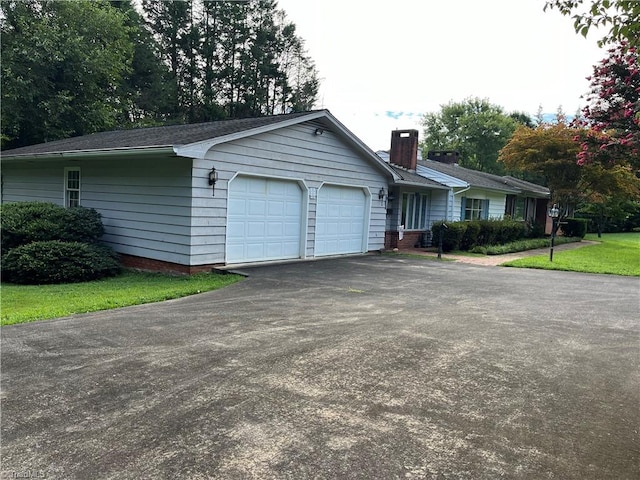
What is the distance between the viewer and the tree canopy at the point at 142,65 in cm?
2131

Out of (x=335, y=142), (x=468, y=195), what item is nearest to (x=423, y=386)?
(x=335, y=142)

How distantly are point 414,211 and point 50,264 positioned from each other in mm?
13676

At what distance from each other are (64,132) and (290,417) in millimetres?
23131

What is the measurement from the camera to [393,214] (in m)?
18.3

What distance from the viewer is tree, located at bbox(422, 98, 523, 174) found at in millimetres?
48688

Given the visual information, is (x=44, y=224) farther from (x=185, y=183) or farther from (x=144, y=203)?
(x=185, y=183)

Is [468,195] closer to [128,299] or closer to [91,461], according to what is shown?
[128,299]

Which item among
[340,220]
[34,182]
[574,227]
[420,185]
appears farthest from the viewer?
[574,227]

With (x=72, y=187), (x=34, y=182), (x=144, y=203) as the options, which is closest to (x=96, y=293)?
(x=144, y=203)

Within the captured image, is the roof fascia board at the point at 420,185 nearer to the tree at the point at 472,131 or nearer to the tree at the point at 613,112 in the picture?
the tree at the point at 613,112

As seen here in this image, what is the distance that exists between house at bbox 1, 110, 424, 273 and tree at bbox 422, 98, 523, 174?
3675cm

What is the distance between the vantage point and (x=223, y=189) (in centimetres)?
1090

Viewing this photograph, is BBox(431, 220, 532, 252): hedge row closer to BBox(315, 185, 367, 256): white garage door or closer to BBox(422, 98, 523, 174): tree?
BBox(315, 185, 367, 256): white garage door

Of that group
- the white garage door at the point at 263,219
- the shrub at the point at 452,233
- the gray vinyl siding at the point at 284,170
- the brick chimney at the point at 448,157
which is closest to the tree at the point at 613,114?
the shrub at the point at 452,233
